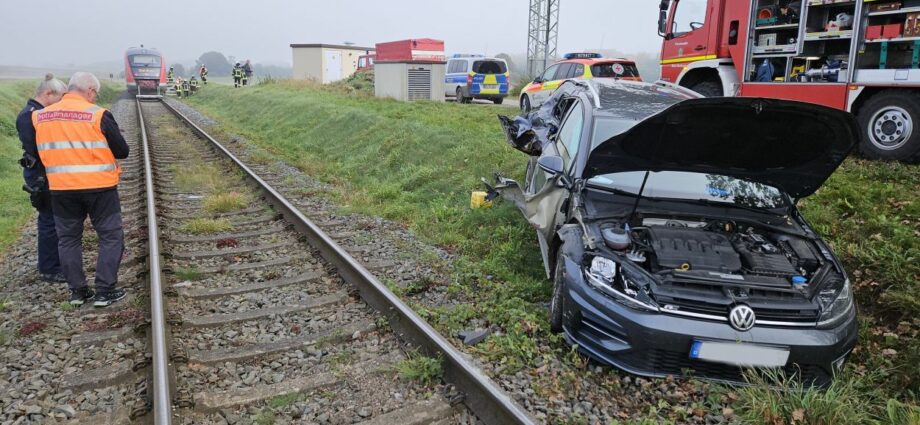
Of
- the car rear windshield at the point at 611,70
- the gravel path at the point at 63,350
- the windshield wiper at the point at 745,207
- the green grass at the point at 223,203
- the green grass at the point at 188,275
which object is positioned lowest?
the gravel path at the point at 63,350

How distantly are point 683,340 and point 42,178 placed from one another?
506 cm

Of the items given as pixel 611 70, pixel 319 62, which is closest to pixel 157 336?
pixel 611 70

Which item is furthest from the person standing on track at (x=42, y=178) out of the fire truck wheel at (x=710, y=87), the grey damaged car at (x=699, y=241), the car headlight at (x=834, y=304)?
the fire truck wheel at (x=710, y=87)

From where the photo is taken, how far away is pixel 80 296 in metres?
4.83

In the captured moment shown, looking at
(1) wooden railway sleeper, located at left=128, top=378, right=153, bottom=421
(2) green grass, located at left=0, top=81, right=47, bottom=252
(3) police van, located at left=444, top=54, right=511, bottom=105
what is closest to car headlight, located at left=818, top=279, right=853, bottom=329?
(1) wooden railway sleeper, located at left=128, top=378, right=153, bottom=421

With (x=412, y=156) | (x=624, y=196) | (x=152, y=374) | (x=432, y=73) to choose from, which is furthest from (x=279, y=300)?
(x=432, y=73)

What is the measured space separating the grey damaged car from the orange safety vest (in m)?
3.52

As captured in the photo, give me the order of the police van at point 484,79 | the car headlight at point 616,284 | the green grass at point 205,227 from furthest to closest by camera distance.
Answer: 1. the police van at point 484,79
2. the green grass at point 205,227
3. the car headlight at point 616,284

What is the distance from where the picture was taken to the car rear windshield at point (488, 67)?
2198 cm

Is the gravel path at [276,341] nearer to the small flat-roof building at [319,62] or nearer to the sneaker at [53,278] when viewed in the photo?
the sneaker at [53,278]

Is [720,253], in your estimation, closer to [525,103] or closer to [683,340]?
[683,340]

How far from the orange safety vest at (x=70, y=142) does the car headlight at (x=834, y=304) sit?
521 cm

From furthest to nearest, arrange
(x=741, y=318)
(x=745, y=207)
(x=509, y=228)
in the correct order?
(x=509, y=228) → (x=745, y=207) → (x=741, y=318)

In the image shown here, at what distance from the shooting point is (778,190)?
15.4 feet
